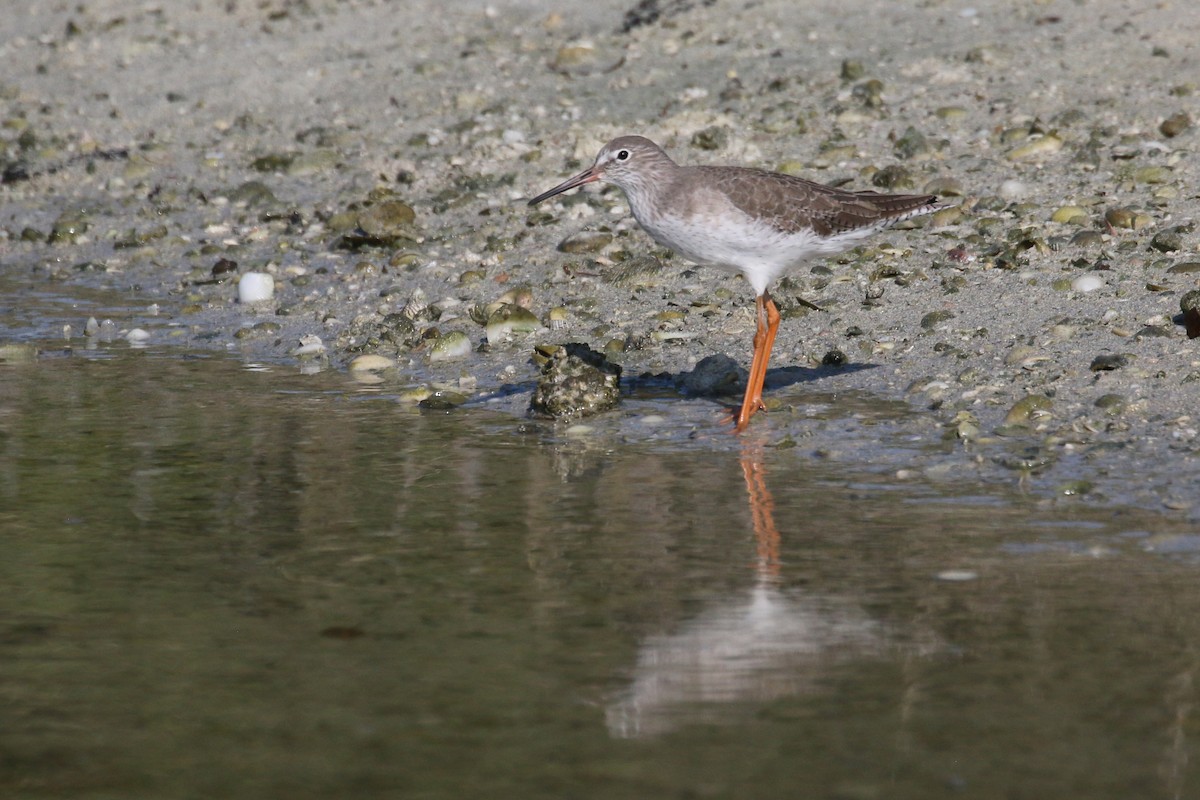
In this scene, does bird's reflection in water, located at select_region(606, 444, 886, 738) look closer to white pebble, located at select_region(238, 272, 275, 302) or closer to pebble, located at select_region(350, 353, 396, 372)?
pebble, located at select_region(350, 353, 396, 372)

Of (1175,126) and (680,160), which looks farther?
(680,160)

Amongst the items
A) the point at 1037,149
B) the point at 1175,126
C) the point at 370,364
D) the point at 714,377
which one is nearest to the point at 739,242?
the point at 714,377

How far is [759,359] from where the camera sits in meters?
8.67

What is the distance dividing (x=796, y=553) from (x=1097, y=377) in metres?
2.99

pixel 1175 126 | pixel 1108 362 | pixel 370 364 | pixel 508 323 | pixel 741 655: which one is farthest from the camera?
pixel 1175 126

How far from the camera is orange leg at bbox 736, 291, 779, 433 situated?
8.30 metres

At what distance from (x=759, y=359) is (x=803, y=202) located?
3.07 feet

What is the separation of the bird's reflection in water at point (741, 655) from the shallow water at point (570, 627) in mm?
13

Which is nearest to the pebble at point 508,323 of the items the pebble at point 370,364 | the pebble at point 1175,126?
the pebble at point 370,364

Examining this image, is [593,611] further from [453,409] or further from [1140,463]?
[453,409]

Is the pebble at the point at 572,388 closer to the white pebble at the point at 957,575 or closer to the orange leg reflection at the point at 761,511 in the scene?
the orange leg reflection at the point at 761,511

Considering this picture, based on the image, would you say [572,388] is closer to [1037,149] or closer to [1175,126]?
[1037,149]

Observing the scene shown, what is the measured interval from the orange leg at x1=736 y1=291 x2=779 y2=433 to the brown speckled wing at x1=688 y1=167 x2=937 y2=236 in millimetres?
531

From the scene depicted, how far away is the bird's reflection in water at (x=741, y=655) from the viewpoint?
4.58 meters
